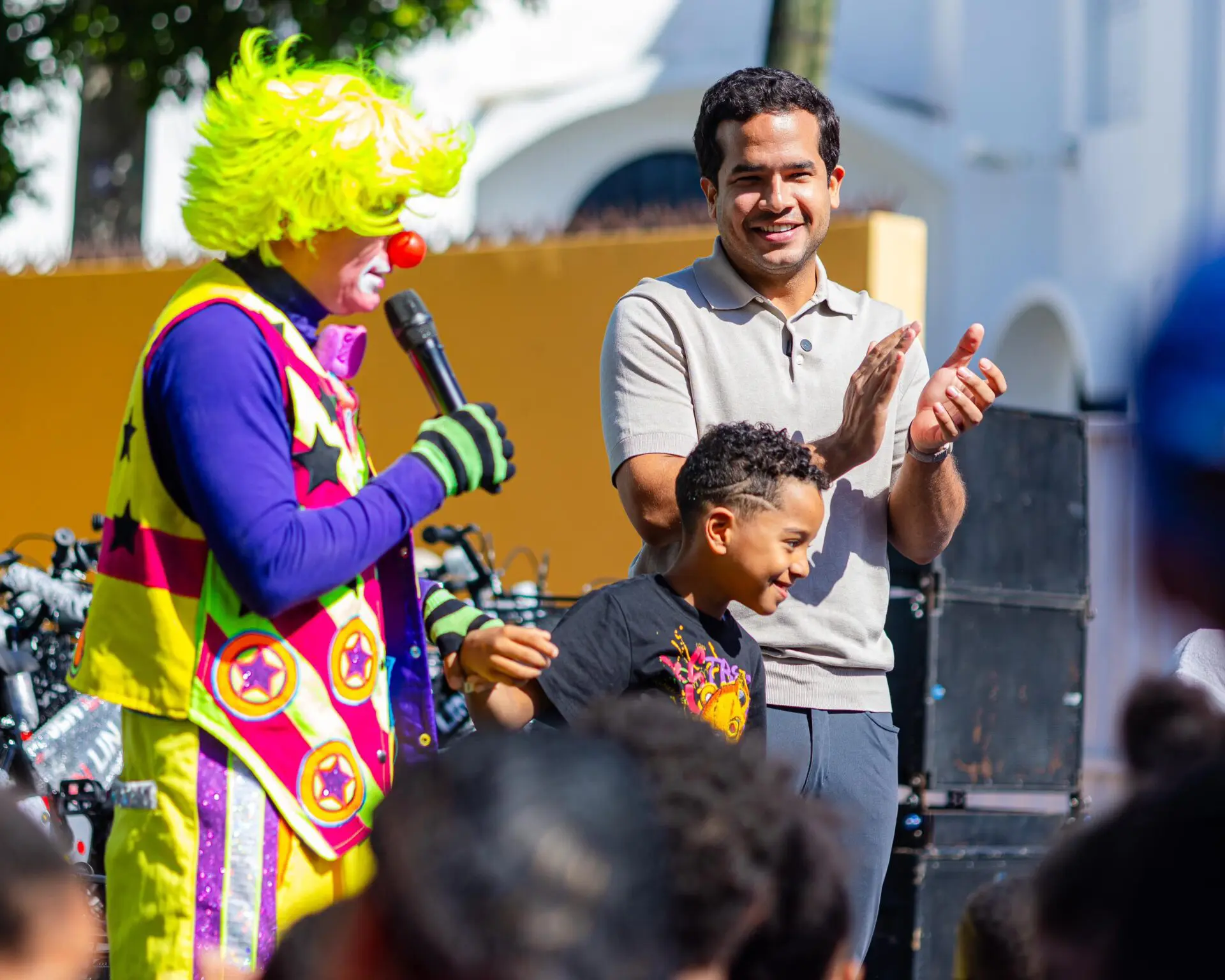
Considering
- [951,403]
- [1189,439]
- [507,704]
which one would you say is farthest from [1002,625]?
[1189,439]

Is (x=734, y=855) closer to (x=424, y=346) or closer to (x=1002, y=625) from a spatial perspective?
(x=424, y=346)

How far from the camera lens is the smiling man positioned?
9.92 ft

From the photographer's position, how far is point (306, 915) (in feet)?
5.33

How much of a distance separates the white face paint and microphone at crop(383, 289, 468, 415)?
6cm

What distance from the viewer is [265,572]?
2336 mm

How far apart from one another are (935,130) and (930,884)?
30.8 feet

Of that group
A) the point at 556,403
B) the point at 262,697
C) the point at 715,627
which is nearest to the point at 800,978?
the point at 262,697

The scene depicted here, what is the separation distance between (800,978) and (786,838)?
0.57ft

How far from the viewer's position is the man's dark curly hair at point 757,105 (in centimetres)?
318

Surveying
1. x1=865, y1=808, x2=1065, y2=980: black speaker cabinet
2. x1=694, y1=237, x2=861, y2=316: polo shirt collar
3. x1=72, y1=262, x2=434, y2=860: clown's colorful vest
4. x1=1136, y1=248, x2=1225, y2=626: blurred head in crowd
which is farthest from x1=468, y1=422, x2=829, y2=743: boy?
x1=865, y1=808, x2=1065, y2=980: black speaker cabinet

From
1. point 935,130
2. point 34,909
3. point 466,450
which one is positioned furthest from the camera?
point 935,130

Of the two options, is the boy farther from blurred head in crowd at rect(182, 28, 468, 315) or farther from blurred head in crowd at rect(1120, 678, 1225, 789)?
blurred head in crowd at rect(1120, 678, 1225, 789)

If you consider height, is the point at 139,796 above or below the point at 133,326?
below

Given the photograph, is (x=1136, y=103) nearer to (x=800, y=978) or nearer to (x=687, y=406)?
(x=687, y=406)
